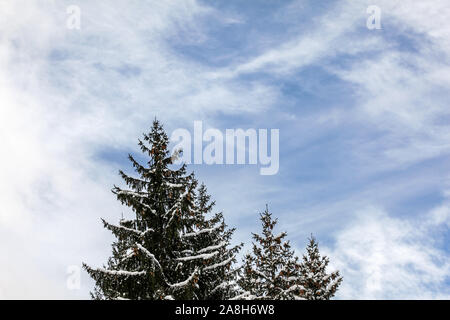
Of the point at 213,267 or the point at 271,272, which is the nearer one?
the point at 213,267

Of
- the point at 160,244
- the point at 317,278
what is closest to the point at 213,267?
the point at 160,244

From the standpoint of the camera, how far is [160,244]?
660 inches

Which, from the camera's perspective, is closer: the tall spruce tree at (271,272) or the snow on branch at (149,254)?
the snow on branch at (149,254)

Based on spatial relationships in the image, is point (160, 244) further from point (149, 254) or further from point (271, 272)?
point (271, 272)

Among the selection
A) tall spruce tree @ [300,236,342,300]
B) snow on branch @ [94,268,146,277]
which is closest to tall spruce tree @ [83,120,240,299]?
snow on branch @ [94,268,146,277]

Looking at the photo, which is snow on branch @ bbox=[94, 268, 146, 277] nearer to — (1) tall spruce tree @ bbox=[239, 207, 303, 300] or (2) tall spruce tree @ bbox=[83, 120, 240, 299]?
(2) tall spruce tree @ bbox=[83, 120, 240, 299]

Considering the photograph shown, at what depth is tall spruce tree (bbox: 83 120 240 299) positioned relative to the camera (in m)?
15.4

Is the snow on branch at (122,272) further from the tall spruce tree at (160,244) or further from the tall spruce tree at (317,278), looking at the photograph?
the tall spruce tree at (317,278)

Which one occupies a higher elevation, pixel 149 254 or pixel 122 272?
pixel 149 254

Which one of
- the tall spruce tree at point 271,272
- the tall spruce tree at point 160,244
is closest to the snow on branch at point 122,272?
the tall spruce tree at point 160,244

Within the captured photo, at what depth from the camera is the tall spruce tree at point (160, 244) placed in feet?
50.7
